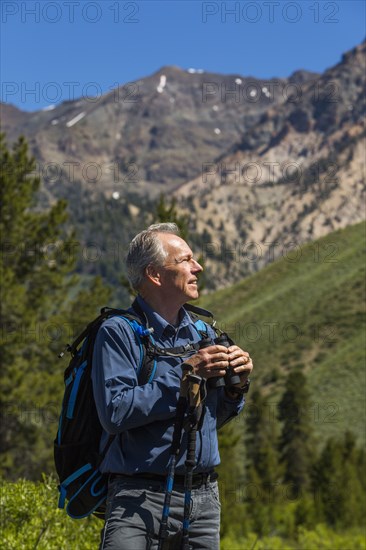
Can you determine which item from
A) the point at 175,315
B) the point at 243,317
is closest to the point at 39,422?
the point at 175,315

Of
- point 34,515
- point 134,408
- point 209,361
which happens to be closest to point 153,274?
point 209,361

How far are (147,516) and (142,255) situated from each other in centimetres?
147

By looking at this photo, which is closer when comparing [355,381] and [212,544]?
[212,544]

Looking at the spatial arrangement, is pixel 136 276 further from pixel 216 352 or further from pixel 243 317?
pixel 243 317

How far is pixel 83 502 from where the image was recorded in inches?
184

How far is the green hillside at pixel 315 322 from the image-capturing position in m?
95.6

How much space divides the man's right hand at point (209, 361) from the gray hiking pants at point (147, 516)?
625 millimetres

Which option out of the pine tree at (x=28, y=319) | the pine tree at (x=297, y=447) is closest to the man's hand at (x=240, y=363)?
the pine tree at (x=28, y=319)

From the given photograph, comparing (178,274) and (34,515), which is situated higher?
(178,274)

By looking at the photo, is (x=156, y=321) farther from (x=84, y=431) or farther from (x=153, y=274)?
(x=84, y=431)

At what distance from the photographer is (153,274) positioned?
4895 mm

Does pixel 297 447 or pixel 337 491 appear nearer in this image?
pixel 337 491

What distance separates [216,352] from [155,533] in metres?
0.99

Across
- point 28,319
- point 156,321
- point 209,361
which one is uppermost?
point 156,321
